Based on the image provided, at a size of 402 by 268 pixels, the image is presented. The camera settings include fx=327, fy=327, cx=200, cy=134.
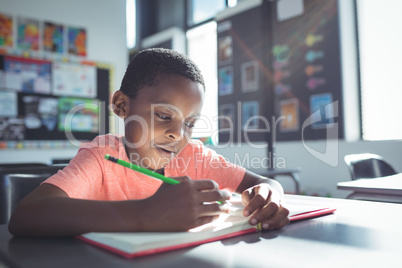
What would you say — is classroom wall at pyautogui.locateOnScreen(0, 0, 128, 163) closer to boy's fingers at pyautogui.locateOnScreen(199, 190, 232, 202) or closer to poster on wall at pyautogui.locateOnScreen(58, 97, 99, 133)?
poster on wall at pyautogui.locateOnScreen(58, 97, 99, 133)

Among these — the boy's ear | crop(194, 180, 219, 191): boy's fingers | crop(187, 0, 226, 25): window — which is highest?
crop(187, 0, 226, 25): window

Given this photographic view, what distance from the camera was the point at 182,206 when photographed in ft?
1.54

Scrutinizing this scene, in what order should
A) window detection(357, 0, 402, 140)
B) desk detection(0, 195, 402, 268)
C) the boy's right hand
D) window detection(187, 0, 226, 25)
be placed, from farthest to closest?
window detection(187, 0, 226, 25)
window detection(357, 0, 402, 140)
the boy's right hand
desk detection(0, 195, 402, 268)

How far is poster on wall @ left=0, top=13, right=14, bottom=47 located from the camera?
274cm

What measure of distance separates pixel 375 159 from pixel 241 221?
4.78 feet

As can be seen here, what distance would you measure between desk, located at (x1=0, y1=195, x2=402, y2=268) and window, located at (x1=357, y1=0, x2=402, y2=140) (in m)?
2.46

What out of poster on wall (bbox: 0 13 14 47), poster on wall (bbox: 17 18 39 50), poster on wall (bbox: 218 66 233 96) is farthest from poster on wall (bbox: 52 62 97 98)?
poster on wall (bbox: 218 66 233 96)

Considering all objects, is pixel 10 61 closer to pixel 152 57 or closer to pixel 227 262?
pixel 152 57

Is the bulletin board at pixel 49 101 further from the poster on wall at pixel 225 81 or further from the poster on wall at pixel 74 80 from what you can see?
the poster on wall at pixel 225 81

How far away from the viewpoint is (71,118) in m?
3.04

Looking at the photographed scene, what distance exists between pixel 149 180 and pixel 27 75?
2492 millimetres

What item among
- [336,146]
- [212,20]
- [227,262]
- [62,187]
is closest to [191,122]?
[62,187]

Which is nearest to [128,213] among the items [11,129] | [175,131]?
[175,131]

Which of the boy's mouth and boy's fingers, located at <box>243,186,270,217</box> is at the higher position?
the boy's mouth
